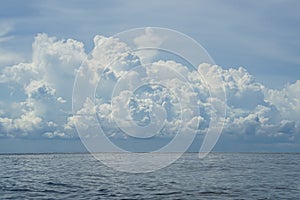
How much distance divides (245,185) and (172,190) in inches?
521

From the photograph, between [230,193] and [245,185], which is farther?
[245,185]

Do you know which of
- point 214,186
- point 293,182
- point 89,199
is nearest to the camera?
point 89,199

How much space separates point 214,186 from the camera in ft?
237

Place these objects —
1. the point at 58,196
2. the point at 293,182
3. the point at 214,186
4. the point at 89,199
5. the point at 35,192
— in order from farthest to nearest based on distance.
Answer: the point at 293,182
the point at 214,186
the point at 35,192
the point at 58,196
the point at 89,199

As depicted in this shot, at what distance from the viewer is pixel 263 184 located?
76.2 m

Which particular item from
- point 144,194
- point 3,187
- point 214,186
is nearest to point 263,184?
point 214,186

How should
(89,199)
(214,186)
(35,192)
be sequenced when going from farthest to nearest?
1. (214,186)
2. (35,192)
3. (89,199)

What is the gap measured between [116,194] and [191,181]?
2087 cm

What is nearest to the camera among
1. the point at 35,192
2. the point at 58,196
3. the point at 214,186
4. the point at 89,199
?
the point at 89,199

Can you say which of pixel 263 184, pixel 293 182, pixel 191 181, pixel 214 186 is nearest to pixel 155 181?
pixel 191 181

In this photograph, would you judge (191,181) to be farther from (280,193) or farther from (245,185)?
(280,193)

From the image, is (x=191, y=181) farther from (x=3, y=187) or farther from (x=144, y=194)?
(x=3, y=187)

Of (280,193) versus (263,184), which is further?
(263,184)

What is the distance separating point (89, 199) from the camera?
5825 centimetres
